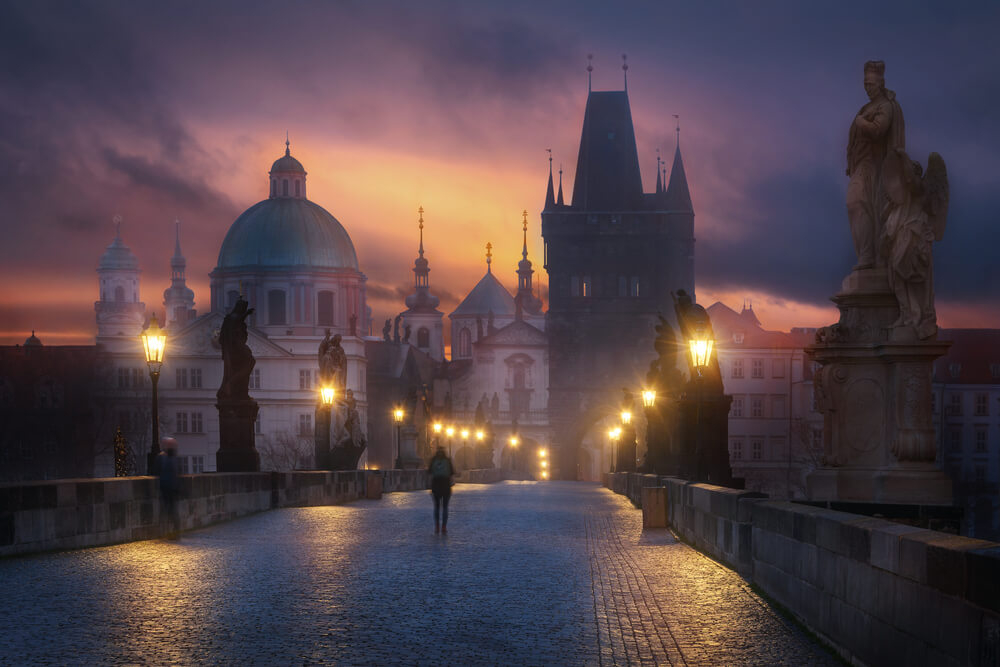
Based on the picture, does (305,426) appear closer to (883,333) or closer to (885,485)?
(883,333)

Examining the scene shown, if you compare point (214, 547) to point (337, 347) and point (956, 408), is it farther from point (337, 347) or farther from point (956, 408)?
point (956, 408)

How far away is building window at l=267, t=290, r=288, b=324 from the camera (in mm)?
129000

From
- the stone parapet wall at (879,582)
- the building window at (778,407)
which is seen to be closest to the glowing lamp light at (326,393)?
the stone parapet wall at (879,582)

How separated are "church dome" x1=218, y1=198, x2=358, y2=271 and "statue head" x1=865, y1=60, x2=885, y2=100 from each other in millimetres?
116042

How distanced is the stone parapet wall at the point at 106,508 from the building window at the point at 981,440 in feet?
253

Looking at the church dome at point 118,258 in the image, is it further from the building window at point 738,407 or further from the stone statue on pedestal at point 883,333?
the stone statue on pedestal at point 883,333

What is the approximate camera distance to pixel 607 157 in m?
125

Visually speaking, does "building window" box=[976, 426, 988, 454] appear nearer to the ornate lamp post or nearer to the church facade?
the church facade

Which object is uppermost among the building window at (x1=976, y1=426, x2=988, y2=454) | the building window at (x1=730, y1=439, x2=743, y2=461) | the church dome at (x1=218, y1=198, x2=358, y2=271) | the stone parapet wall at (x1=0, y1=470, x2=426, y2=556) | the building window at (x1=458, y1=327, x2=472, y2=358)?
the church dome at (x1=218, y1=198, x2=358, y2=271)

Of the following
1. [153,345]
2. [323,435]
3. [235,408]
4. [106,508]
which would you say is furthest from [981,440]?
[106,508]

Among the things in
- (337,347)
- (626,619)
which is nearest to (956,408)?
(337,347)

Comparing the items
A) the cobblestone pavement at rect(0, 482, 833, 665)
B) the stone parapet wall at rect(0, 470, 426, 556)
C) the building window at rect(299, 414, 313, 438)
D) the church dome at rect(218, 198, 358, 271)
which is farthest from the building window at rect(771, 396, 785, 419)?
the cobblestone pavement at rect(0, 482, 833, 665)

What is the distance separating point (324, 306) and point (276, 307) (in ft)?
15.6

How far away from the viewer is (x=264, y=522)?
73.0 ft
